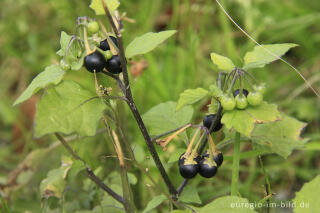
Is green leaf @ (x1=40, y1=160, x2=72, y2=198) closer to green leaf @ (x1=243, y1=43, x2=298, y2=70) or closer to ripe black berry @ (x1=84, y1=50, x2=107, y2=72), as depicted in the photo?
ripe black berry @ (x1=84, y1=50, x2=107, y2=72)

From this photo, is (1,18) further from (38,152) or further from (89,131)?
(89,131)

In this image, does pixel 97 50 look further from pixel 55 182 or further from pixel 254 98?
pixel 55 182

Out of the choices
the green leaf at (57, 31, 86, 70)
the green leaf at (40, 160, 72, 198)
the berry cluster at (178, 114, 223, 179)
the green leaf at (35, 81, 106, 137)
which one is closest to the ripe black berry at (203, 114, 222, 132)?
the berry cluster at (178, 114, 223, 179)

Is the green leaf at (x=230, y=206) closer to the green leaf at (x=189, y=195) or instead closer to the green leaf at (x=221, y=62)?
the green leaf at (x=189, y=195)

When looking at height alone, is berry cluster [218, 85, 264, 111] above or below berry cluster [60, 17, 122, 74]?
below

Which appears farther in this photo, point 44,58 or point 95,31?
point 44,58

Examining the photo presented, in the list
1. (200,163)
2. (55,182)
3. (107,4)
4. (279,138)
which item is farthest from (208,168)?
(55,182)

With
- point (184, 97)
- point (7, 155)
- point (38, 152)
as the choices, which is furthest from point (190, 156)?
point (7, 155)

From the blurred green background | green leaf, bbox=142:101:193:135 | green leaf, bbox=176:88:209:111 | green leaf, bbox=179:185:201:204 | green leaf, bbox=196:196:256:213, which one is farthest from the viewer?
the blurred green background
